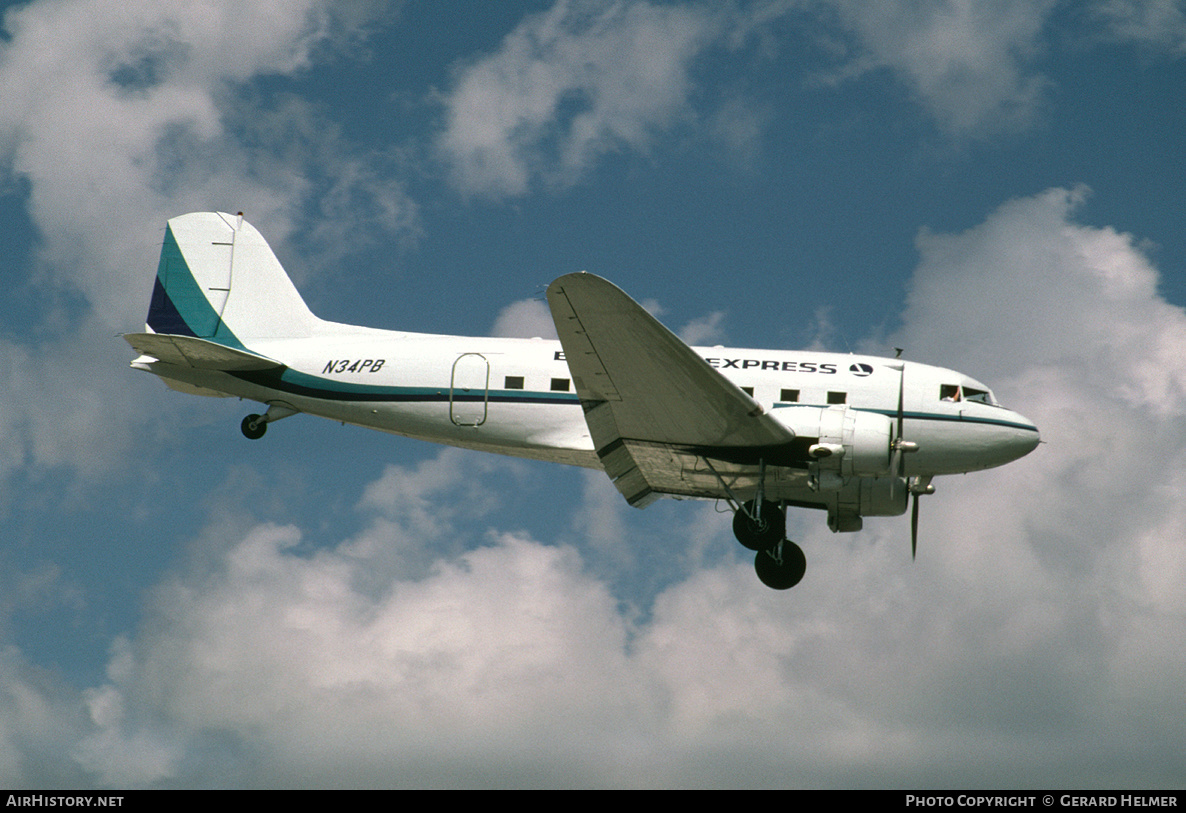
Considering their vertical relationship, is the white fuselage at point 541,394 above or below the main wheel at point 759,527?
above

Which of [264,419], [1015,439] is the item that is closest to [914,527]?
[1015,439]

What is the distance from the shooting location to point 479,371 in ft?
85.8

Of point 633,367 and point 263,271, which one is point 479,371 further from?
point 263,271

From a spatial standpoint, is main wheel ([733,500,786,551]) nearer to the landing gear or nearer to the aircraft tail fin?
the landing gear

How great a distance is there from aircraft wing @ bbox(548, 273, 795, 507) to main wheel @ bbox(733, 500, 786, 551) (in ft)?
3.37

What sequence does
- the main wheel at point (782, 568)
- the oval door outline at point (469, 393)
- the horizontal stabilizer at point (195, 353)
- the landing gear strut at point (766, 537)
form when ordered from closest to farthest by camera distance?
the landing gear strut at point (766, 537) < the main wheel at point (782, 568) < the oval door outline at point (469, 393) < the horizontal stabilizer at point (195, 353)

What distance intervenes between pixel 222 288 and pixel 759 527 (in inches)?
587

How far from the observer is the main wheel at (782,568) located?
25203mm

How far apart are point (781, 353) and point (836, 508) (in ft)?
11.5

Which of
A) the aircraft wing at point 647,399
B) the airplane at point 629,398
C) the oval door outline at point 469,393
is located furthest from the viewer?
the oval door outline at point 469,393

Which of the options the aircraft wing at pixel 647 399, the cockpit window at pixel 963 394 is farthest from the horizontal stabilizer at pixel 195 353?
the cockpit window at pixel 963 394

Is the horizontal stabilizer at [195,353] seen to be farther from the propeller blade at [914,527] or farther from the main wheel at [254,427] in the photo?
the propeller blade at [914,527]

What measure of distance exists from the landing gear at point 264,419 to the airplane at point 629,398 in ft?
0.10

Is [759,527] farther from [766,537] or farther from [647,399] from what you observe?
[647,399]
